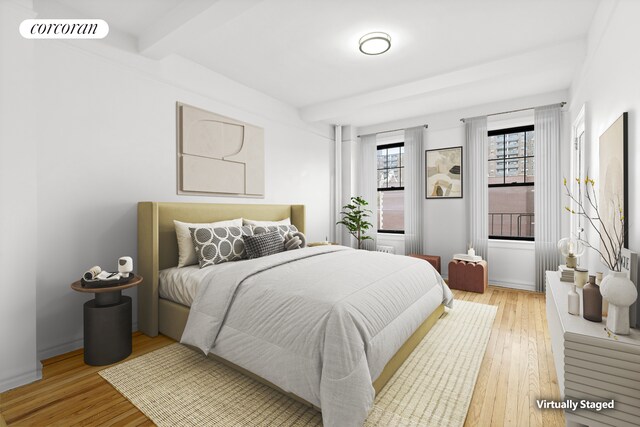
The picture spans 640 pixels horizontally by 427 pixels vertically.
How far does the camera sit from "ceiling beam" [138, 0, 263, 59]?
2.18 meters

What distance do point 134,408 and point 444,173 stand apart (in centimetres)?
469

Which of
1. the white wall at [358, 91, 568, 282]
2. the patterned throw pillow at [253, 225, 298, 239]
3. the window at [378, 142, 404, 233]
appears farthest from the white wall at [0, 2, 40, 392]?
the window at [378, 142, 404, 233]

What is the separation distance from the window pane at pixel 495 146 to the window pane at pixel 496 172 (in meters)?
0.11

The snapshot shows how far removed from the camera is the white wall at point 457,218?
13.9 feet

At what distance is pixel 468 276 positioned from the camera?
13.6 feet

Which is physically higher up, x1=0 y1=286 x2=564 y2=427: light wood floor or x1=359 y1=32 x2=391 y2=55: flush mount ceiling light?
x1=359 y1=32 x2=391 y2=55: flush mount ceiling light

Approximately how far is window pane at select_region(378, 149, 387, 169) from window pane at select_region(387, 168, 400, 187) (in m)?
0.19

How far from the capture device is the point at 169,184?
3.17m

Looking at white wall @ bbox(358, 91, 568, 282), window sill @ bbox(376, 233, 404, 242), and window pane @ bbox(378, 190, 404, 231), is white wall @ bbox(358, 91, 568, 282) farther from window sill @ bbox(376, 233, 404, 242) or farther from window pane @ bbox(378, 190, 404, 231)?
window pane @ bbox(378, 190, 404, 231)

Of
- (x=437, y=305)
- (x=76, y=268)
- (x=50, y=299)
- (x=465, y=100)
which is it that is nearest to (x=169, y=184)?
(x=76, y=268)

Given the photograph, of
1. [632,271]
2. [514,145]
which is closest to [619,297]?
[632,271]

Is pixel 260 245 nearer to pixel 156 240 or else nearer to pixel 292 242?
pixel 292 242

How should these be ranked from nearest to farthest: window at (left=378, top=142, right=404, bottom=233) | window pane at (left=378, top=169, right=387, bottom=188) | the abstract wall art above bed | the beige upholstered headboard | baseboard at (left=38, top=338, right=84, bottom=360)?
baseboard at (left=38, top=338, right=84, bottom=360) < the beige upholstered headboard < the abstract wall art above bed < window at (left=378, top=142, right=404, bottom=233) < window pane at (left=378, top=169, right=387, bottom=188)

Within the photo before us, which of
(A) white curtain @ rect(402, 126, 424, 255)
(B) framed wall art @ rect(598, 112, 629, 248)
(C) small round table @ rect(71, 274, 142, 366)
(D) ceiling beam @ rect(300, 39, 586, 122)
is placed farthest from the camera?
(A) white curtain @ rect(402, 126, 424, 255)
